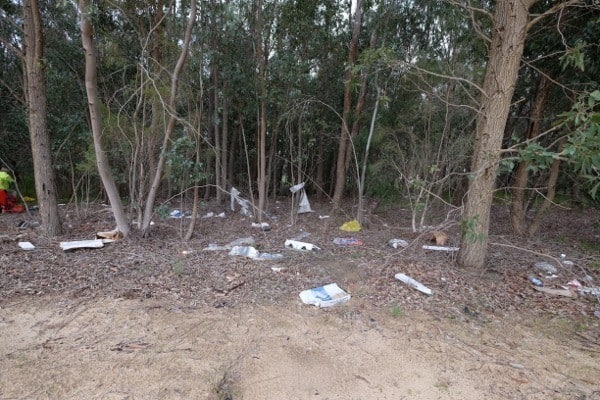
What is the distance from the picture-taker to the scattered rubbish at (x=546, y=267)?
3.86 metres

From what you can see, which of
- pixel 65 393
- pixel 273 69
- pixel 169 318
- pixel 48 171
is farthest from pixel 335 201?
pixel 65 393

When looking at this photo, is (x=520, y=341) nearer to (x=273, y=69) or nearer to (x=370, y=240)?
(x=370, y=240)

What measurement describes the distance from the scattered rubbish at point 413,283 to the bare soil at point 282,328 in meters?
0.06

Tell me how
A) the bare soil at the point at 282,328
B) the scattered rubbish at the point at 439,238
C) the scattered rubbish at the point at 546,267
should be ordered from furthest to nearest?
the scattered rubbish at the point at 439,238, the scattered rubbish at the point at 546,267, the bare soil at the point at 282,328

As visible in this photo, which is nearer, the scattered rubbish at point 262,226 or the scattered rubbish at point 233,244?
the scattered rubbish at point 233,244

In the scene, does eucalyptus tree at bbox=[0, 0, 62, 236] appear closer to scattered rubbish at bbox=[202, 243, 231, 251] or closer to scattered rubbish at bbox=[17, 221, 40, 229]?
scattered rubbish at bbox=[17, 221, 40, 229]

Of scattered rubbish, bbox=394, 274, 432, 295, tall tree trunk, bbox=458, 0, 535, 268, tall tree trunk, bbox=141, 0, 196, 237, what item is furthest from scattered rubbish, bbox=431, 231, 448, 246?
tall tree trunk, bbox=141, 0, 196, 237

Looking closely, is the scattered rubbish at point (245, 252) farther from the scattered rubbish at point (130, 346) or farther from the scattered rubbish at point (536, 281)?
the scattered rubbish at point (536, 281)

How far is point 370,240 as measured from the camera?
17.6 ft

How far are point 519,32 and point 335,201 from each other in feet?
13.2

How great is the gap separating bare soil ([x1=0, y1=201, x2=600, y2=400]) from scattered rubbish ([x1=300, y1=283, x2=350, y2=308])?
69mm

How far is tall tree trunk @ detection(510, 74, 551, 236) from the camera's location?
5.35 m

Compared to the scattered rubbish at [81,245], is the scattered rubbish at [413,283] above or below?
above

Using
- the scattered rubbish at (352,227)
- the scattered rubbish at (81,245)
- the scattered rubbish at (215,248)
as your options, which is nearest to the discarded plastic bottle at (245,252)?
the scattered rubbish at (215,248)
